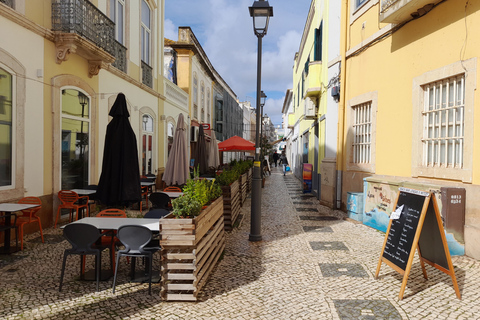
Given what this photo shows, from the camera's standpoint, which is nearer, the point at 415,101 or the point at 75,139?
the point at 415,101

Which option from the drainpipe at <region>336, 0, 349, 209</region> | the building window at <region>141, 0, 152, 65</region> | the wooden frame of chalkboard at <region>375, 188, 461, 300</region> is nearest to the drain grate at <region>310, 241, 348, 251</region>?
the wooden frame of chalkboard at <region>375, 188, 461, 300</region>

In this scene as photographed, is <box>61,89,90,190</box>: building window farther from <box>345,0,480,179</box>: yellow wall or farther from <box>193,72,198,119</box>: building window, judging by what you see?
<box>193,72,198,119</box>: building window

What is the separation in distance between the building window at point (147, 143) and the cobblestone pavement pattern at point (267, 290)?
8.46 metres

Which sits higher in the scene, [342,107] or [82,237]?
[342,107]

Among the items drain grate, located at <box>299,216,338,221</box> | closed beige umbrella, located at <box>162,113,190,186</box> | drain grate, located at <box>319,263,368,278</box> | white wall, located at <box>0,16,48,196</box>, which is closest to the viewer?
drain grate, located at <box>319,263,368,278</box>

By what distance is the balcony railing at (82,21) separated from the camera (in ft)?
28.1

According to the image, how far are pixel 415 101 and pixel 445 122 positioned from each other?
0.87 meters

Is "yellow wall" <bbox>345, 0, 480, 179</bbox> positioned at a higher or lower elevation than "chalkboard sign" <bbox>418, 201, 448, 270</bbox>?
higher

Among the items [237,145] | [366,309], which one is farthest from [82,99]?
[366,309]

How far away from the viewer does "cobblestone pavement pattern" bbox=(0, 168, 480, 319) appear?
157 inches

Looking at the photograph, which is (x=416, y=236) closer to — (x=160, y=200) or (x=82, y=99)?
(x=160, y=200)

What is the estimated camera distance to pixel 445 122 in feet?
22.9

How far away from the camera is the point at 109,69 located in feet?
37.4

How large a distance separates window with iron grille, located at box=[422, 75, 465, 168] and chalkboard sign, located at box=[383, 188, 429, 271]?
91.0 inches
